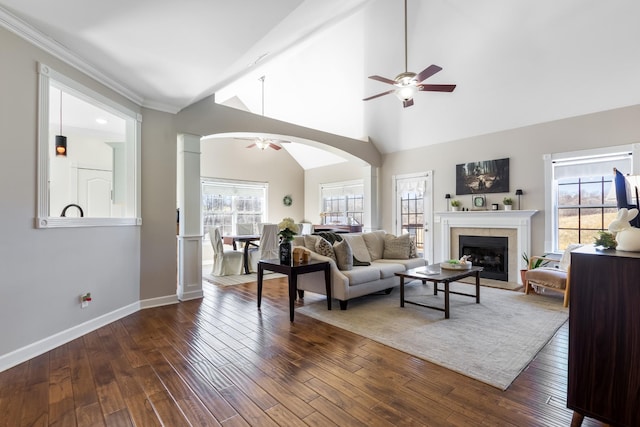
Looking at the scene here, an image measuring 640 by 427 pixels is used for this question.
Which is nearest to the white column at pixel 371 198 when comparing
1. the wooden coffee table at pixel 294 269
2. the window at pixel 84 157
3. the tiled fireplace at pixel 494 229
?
the tiled fireplace at pixel 494 229

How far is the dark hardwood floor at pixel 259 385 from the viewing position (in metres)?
1.80

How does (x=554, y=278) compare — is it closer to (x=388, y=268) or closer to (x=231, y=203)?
(x=388, y=268)

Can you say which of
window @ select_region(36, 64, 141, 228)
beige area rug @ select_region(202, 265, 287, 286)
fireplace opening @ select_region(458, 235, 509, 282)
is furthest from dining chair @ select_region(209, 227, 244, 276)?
fireplace opening @ select_region(458, 235, 509, 282)

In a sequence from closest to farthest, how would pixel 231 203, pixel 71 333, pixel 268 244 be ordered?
pixel 71 333 < pixel 268 244 < pixel 231 203

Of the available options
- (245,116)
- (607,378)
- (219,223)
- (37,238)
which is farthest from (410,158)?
(37,238)

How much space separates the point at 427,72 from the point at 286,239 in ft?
8.33

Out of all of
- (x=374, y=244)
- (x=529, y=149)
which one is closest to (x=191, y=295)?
(x=374, y=244)

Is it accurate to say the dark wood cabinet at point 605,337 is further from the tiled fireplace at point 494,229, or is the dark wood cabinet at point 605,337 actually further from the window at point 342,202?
the window at point 342,202

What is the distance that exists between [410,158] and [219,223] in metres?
5.15

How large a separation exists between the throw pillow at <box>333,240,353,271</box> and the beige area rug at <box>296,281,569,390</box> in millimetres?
504

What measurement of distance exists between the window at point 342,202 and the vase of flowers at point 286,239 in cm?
482

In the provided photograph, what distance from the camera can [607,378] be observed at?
5.17ft

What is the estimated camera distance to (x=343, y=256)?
13.4ft

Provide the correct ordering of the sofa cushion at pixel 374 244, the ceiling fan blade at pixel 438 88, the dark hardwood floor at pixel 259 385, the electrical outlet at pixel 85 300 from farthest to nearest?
1. the sofa cushion at pixel 374 244
2. the ceiling fan blade at pixel 438 88
3. the electrical outlet at pixel 85 300
4. the dark hardwood floor at pixel 259 385
